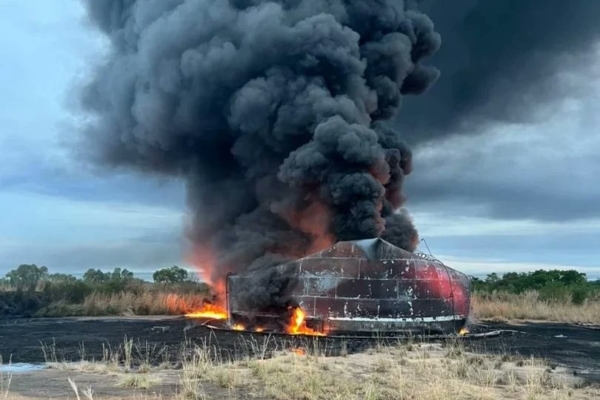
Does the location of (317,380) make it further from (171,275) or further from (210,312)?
(171,275)

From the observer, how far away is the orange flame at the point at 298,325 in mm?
23880

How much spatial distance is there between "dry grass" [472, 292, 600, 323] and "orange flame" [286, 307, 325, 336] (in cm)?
1213

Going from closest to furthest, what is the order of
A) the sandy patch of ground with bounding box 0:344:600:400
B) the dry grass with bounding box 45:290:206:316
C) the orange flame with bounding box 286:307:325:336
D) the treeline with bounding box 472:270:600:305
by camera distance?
the sandy patch of ground with bounding box 0:344:600:400 < the orange flame with bounding box 286:307:325:336 < the dry grass with bounding box 45:290:206:316 < the treeline with bounding box 472:270:600:305

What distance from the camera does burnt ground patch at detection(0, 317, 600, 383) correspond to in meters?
17.3

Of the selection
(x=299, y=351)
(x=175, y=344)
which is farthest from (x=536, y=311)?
(x=175, y=344)

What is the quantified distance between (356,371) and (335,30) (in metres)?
18.5

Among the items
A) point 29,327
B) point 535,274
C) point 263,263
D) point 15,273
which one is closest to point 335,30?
point 263,263

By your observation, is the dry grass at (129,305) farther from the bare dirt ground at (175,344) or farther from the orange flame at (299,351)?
the orange flame at (299,351)

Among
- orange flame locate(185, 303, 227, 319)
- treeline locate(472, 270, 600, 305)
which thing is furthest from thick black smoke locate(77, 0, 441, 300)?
treeline locate(472, 270, 600, 305)

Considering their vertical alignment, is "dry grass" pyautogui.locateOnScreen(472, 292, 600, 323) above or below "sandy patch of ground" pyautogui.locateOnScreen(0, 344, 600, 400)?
above

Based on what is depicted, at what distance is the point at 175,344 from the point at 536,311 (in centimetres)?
2110

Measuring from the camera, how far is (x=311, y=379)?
1230cm

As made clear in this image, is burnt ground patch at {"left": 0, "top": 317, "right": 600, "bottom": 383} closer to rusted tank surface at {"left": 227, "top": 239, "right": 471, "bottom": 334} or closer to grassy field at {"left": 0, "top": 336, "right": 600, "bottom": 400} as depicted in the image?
grassy field at {"left": 0, "top": 336, "right": 600, "bottom": 400}

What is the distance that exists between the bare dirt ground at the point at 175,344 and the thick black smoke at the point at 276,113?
18.8 feet
